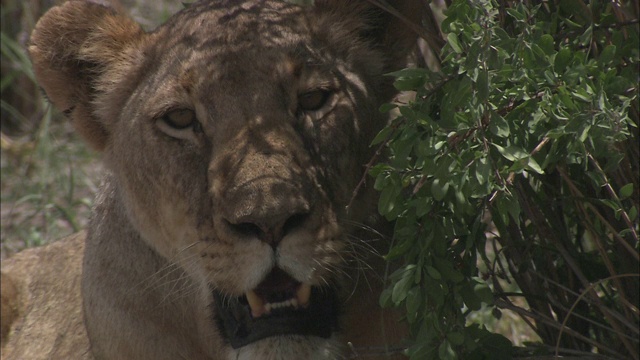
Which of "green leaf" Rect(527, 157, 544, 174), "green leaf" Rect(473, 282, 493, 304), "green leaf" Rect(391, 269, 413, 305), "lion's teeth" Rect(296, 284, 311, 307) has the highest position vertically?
"green leaf" Rect(527, 157, 544, 174)

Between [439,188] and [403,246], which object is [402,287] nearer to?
[403,246]

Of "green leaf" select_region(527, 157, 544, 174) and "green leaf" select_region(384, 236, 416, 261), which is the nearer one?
"green leaf" select_region(527, 157, 544, 174)

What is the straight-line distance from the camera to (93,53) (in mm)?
3527

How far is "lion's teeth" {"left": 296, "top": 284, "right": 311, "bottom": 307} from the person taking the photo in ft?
9.47

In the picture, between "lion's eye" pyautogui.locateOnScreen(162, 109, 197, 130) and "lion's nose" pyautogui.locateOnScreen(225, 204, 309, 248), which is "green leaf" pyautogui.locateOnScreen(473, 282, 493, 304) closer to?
"lion's nose" pyautogui.locateOnScreen(225, 204, 309, 248)

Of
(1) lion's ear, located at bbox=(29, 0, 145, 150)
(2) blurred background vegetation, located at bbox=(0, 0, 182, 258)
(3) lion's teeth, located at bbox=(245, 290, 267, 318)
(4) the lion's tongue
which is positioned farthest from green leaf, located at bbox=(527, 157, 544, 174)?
(2) blurred background vegetation, located at bbox=(0, 0, 182, 258)

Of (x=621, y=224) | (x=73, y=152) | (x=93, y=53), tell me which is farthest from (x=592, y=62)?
(x=73, y=152)

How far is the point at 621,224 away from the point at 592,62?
0.83 metres

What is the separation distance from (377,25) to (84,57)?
97 cm

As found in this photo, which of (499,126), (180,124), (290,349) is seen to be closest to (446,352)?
(290,349)

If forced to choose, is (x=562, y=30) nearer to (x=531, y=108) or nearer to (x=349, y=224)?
(x=531, y=108)

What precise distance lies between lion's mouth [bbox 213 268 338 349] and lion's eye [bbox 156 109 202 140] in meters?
0.48

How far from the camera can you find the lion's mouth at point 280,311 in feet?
9.37

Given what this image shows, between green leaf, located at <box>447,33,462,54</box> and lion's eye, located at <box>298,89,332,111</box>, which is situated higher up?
green leaf, located at <box>447,33,462,54</box>
